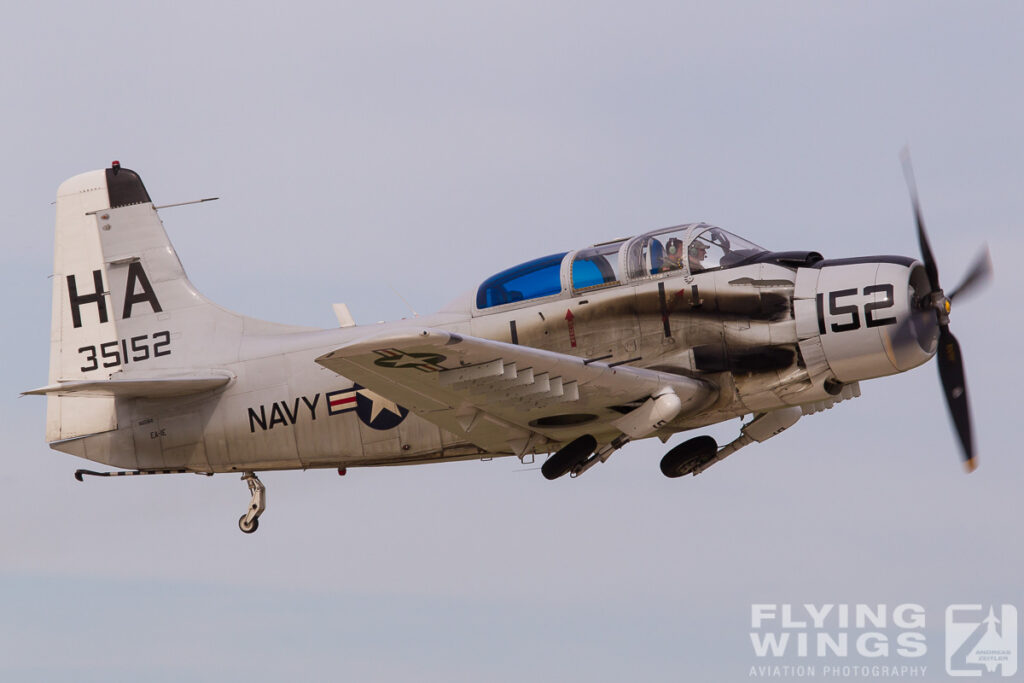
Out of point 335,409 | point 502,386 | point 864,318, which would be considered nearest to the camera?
point 502,386

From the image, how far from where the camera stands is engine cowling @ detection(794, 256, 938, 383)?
15.5m

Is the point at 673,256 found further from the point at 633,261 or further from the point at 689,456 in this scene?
the point at 689,456

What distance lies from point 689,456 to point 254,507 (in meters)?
5.74

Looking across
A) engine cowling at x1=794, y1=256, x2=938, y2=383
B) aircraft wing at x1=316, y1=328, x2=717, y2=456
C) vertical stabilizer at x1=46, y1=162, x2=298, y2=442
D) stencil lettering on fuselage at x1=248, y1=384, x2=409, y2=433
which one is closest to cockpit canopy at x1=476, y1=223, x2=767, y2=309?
engine cowling at x1=794, y1=256, x2=938, y2=383

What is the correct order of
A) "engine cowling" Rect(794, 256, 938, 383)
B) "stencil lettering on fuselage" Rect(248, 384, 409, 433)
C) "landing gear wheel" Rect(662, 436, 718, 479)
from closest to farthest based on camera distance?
1. "engine cowling" Rect(794, 256, 938, 383)
2. "landing gear wheel" Rect(662, 436, 718, 479)
3. "stencil lettering on fuselage" Rect(248, 384, 409, 433)

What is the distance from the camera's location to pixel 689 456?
56.5 feet

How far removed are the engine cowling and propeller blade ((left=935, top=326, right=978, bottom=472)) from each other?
433mm

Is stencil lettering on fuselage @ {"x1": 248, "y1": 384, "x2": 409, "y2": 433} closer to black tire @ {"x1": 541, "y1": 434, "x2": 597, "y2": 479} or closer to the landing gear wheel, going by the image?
black tire @ {"x1": 541, "y1": 434, "x2": 597, "y2": 479}

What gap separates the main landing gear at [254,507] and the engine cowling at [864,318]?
24.1 feet

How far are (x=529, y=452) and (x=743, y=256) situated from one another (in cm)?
334

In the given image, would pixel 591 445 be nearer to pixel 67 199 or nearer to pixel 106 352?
pixel 106 352

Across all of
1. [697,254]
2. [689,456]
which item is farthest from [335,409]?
[697,254]

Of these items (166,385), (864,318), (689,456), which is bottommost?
(689,456)

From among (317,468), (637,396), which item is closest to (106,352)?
(317,468)
